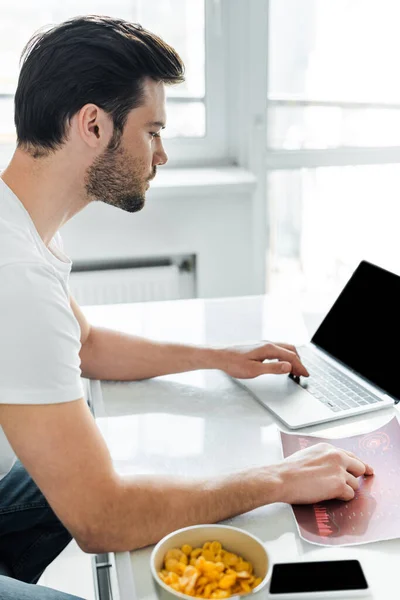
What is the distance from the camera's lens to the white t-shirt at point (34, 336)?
0.85 metres

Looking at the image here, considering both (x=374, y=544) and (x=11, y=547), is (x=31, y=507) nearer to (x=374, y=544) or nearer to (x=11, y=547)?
(x=11, y=547)

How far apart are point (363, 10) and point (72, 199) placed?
5.61 ft

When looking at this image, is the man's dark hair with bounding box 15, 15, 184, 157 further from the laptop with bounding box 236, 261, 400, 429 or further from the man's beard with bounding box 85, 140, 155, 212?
the laptop with bounding box 236, 261, 400, 429

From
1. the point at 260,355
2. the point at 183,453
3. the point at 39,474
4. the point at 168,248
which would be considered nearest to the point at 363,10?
the point at 168,248

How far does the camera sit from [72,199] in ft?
3.79

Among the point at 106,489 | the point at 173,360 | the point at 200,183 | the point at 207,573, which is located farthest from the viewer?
the point at 200,183

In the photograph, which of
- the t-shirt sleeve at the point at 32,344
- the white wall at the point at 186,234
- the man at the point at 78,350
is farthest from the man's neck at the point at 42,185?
the white wall at the point at 186,234

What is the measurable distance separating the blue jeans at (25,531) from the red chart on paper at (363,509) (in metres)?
0.49

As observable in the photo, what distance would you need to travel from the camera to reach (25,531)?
1.25 metres

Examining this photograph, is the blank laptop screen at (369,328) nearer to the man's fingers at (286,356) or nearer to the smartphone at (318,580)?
the man's fingers at (286,356)

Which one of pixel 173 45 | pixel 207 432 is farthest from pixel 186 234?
pixel 207 432

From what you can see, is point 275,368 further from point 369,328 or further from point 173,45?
point 173,45

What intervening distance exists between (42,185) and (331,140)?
168 centimetres

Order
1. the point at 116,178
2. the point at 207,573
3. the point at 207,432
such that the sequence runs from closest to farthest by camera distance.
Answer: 1. the point at 207,573
2. the point at 207,432
3. the point at 116,178
